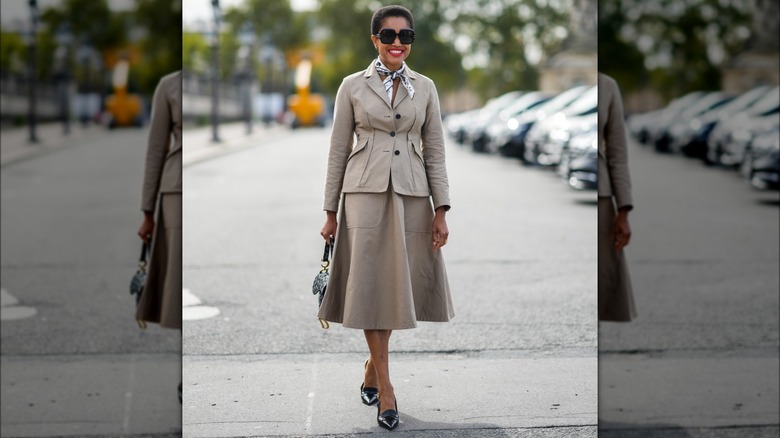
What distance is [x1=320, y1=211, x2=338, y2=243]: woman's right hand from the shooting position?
12.5 ft

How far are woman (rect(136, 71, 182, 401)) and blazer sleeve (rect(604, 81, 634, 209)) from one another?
1.65m

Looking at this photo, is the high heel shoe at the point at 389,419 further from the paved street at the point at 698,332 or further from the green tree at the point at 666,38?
the green tree at the point at 666,38

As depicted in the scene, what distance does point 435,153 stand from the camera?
376cm

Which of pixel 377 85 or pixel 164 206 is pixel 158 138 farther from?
pixel 377 85

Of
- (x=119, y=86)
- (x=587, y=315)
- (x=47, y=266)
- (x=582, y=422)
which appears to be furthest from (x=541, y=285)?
(x=47, y=266)

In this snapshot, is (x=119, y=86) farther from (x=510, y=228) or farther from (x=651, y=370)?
(x=651, y=370)

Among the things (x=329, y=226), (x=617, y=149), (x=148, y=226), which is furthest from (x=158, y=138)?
(x=617, y=149)

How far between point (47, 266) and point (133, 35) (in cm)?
404

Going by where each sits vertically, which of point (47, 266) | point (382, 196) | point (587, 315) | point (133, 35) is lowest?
point (47, 266)

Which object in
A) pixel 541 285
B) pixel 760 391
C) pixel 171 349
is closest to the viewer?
pixel 541 285

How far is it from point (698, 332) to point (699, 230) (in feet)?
17.0

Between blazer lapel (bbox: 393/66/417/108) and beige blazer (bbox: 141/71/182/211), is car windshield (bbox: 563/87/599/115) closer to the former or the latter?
blazer lapel (bbox: 393/66/417/108)

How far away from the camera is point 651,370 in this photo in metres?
5.54

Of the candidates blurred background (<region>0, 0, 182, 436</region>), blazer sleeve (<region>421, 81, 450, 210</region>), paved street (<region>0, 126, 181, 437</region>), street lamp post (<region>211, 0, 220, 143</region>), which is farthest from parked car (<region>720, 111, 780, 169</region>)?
blazer sleeve (<region>421, 81, 450, 210</region>)
